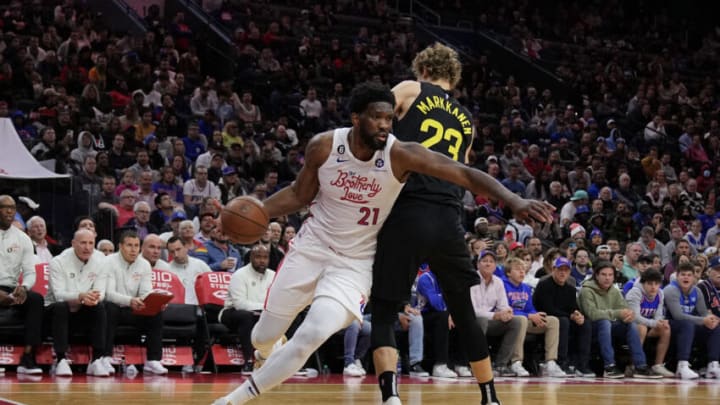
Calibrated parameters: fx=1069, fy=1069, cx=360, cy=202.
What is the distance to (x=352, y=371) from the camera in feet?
35.5

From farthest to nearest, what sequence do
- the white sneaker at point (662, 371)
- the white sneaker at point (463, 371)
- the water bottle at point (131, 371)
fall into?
the white sneaker at point (662, 371) → the white sneaker at point (463, 371) → the water bottle at point (131, 371)

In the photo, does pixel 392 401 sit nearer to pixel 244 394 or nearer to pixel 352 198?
pixel 244 394

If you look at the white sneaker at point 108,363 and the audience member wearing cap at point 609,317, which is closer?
the white sneaker at point 108,363

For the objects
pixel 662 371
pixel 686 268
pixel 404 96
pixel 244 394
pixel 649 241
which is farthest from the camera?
pixel 649 241

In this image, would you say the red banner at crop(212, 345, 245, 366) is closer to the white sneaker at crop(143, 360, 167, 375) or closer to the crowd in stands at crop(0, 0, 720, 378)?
the crowd in stands at crop(0, 0, 720, 378)

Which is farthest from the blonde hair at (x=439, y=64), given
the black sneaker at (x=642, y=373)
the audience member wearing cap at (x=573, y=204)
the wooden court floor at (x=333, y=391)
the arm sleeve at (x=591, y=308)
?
the audience member wearing cap at (x=573, y=204)

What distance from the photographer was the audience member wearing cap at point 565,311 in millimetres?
12047

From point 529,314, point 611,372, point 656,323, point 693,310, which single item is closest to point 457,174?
point 529,314

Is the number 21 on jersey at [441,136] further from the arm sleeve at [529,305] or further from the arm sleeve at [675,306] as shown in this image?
the arm sleeve at [675,306]

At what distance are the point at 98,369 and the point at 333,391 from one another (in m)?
2.51

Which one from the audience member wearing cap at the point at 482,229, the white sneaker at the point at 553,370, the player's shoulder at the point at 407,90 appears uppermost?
the player's shoulder at the point at 407,90

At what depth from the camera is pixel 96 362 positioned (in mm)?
9898

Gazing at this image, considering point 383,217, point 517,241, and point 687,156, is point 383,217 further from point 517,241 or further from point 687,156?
point 687,156

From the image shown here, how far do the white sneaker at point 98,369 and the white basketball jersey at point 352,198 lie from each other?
4.81 m
